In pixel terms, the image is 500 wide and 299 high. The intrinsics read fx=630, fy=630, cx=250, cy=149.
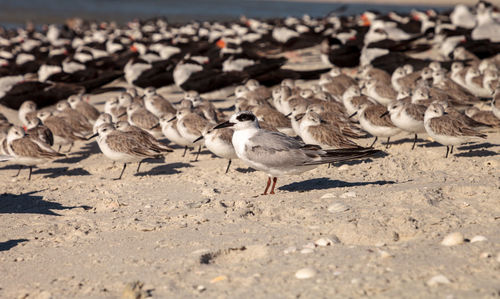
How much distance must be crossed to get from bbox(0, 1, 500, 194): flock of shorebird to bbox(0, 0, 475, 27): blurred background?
2822 centimetres

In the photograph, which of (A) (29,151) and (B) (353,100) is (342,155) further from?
(A) (29,151)

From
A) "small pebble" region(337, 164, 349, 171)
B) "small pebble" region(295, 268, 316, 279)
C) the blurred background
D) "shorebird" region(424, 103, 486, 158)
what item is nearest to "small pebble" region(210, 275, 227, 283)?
"small pebble" region(295, 268, 316, 279)

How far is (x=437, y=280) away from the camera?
4691mm

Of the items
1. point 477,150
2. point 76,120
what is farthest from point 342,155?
point 76,120

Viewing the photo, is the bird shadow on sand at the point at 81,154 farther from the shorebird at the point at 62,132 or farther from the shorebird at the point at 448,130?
the shorebird at the point at 448,130

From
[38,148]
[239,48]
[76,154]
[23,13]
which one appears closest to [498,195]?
[38,148]

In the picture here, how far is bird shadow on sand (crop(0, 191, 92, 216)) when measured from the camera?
8.24 m

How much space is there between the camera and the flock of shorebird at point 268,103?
9.69m

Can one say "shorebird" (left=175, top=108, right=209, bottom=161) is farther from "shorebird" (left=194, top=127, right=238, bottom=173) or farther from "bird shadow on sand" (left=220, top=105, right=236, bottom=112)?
"bird shadow on sand" (left=220, top=105, right=236, bottom=112)

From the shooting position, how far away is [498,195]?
7.01 m

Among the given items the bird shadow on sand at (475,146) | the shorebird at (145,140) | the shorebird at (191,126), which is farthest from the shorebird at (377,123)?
the shorebird at (145,140)

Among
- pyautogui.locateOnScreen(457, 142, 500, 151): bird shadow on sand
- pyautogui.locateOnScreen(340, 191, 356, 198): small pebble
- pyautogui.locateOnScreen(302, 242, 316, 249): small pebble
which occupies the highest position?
pyautogui.locateOnScreen(302, 242, 316, 249): small pebble

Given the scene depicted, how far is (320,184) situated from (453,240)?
10.4ft

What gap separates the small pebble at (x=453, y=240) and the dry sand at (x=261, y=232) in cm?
6
